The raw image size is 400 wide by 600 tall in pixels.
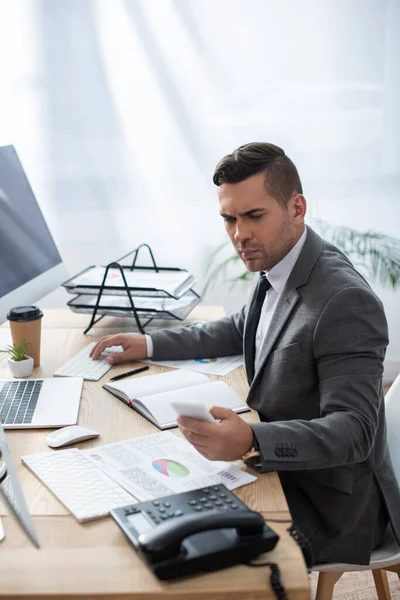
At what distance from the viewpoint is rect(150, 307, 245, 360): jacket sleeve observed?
1887 millimetres

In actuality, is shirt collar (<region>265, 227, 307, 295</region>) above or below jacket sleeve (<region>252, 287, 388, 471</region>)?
above

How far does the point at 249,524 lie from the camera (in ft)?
3.24

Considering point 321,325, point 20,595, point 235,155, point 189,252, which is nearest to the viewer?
point 20,595

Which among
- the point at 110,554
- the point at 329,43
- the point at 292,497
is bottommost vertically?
the point at 292,497

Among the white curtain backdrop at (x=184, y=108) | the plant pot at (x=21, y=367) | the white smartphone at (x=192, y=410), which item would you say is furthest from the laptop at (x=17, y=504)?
the white curtain backdrop at (x=184, y=108)

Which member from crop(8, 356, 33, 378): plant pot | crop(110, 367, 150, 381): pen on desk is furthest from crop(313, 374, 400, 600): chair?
crop(8, 356, 33, 378): plant pot

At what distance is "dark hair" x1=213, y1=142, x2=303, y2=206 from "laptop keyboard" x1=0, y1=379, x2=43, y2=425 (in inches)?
25.7

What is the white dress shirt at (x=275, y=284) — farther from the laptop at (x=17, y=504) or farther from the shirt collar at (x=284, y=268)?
the laptop at (x=17, y=504)

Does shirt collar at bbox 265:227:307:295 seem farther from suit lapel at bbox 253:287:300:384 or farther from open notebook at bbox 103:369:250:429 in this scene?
open notebook at bbox 103:369:250:429

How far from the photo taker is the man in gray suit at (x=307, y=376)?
1290 mm

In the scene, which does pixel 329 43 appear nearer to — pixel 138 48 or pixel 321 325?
pixel 138 48

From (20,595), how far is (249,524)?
1.04 ft

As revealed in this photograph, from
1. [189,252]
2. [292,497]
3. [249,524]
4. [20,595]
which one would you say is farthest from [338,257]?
[189,252]

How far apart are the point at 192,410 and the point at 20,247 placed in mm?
1007
